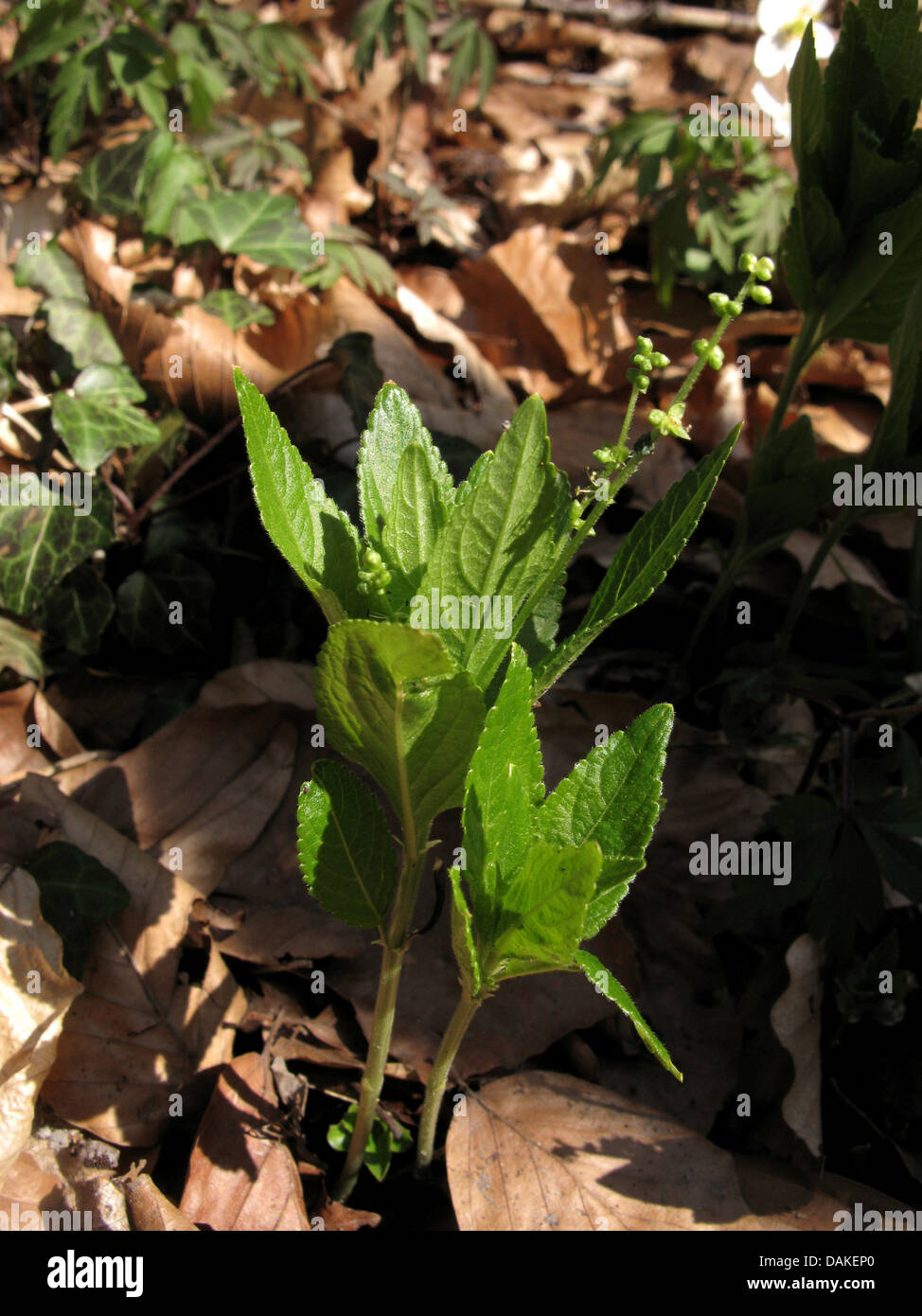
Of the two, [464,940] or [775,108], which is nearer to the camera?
[464,940]

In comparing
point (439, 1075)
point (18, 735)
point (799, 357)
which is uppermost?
point (799, 357)

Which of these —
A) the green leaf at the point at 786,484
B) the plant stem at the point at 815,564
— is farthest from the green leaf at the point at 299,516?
the plant stem at the point at 815,564

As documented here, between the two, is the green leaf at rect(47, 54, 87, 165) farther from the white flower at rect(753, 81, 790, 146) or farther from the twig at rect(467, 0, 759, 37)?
the twig at rect(467, 0, 759, 37)

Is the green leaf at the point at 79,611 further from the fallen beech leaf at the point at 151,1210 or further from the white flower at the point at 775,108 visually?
the white flower at the point at 775,108

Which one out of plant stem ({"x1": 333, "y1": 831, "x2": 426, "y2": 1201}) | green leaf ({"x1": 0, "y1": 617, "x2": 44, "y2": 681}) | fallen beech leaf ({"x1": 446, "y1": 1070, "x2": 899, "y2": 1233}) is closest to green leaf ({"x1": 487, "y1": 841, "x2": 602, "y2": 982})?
plant stem ({"x1": 333, "y1": 831, "x2": 426, "y2": 1201})

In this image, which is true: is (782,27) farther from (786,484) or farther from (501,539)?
(501,539)

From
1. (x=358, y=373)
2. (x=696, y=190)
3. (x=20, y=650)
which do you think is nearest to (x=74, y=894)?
(x=20, y=650)
